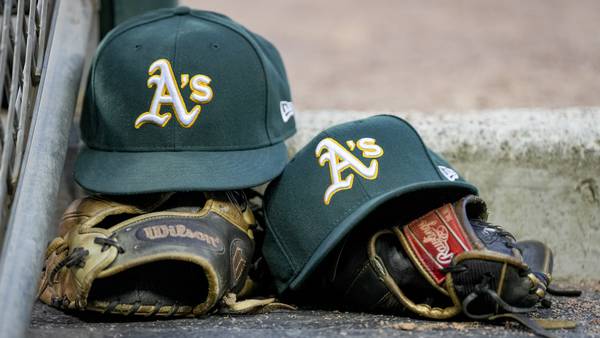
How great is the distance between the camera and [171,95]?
2389 mm

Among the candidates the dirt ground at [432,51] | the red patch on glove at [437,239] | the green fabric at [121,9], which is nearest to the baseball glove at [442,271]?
the red patch on glove at [437,239]

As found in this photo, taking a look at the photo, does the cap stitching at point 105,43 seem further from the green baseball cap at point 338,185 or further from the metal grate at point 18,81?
the green baseball cap at point 338,185

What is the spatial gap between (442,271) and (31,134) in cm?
107

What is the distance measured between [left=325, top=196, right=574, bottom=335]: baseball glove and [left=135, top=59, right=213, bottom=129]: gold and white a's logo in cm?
55

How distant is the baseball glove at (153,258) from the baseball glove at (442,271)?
0.85ft

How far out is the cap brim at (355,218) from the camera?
2.16m

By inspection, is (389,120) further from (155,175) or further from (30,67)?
(30,67)

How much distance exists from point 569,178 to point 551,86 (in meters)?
2.28

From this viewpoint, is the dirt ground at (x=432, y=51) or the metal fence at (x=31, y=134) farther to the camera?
the dirt ground at (x=432, y=51)

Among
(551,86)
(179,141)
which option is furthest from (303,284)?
(551,86)

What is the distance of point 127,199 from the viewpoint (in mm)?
2371

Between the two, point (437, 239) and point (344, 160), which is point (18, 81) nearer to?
point (344, 160)

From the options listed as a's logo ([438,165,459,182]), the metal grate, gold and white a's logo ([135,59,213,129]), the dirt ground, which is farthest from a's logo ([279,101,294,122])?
the dirt ground

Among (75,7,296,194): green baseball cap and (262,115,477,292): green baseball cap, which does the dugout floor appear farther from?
(75,7,296,194): green baseball cap
